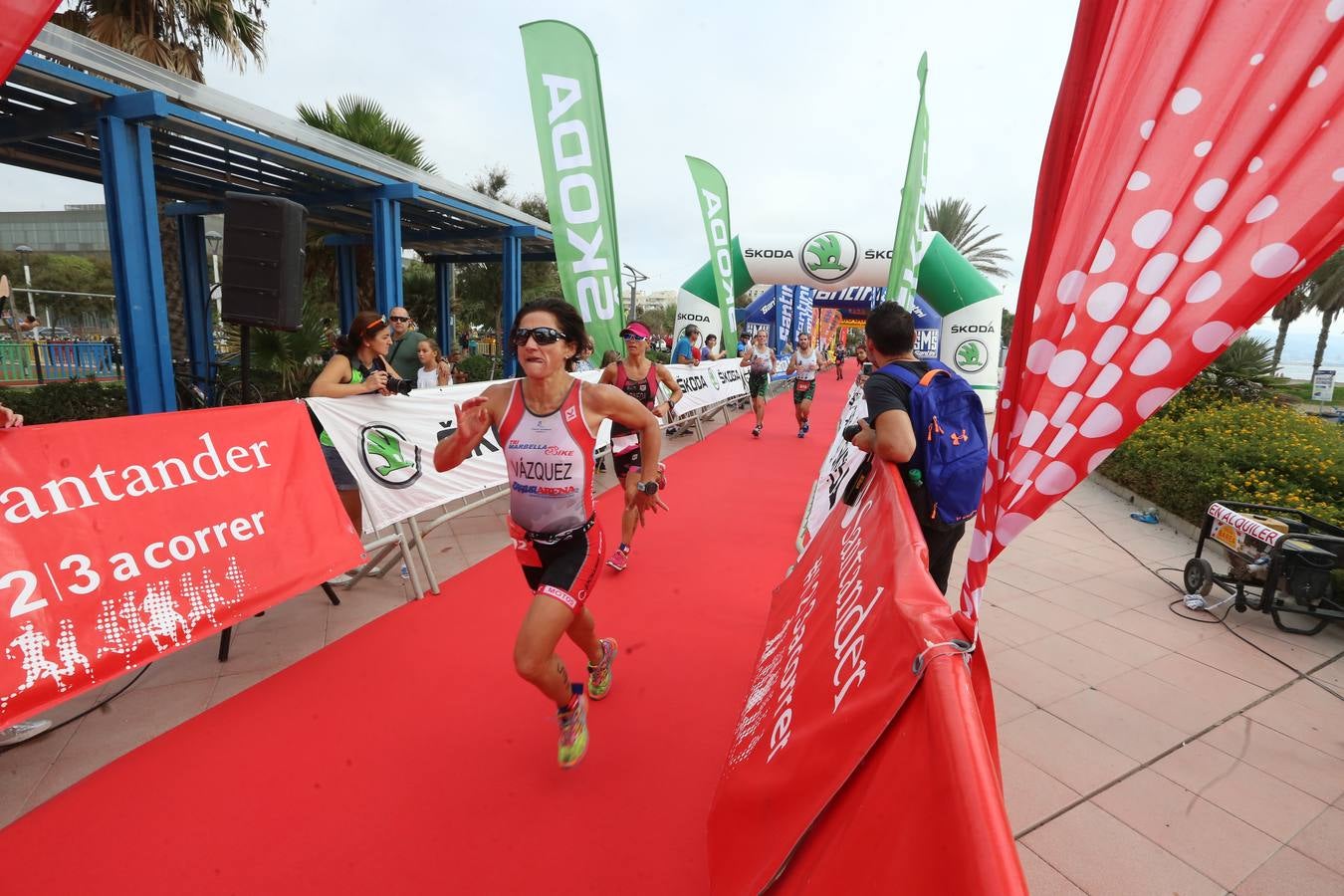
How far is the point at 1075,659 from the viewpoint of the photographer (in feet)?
12.6

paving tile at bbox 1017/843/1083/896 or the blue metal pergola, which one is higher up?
the blue metal pergola

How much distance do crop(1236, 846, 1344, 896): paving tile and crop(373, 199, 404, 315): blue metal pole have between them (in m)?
10.9

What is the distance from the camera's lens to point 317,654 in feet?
12.3

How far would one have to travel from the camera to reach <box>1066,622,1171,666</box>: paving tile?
3.89 meters

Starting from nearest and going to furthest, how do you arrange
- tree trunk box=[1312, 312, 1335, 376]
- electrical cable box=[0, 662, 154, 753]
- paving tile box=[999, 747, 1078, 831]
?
paving tile box=[999, 747, 1078, 831] → electrical cable box=[0, 662, 154, 753] → tree trunk box=[1312, 312, 1335, 376]

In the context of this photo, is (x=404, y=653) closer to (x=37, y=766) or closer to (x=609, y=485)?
(x=37, y=766)

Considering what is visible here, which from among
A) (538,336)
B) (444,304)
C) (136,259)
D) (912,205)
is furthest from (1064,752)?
(444,304)

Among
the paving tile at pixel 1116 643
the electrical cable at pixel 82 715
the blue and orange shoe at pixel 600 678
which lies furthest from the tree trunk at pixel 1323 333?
the electrical cable at pixel 82 715

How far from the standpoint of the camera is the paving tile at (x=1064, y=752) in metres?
2.77

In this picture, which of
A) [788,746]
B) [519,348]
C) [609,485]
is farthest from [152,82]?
[788,746]

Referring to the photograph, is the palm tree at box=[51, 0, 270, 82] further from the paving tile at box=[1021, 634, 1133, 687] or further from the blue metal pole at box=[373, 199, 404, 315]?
the paving tile at box=[1021, 634, 1133, 687]

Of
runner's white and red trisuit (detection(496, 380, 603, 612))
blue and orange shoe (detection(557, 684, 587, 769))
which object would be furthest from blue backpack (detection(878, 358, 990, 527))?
blue and orange shoe (detection(557, 684, 587, 769))

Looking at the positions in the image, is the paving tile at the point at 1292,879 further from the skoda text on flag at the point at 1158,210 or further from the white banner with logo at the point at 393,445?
the white banner with logo at the point at 393,445

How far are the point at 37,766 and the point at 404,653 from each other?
1.54 metres
